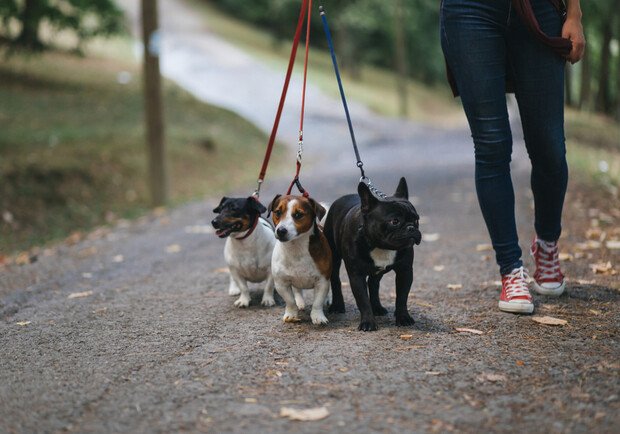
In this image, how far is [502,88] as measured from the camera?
4316 millimetres

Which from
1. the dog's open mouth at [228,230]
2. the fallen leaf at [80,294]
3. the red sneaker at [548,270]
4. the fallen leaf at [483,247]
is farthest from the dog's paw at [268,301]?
the fallen leaf at [483,247]

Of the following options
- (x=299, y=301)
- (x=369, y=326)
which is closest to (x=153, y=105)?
(x=299, y=301)

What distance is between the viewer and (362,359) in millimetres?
3611

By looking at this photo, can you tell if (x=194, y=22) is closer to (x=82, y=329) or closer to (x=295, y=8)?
(x=295, y=8)

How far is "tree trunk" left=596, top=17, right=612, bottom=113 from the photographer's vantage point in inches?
860

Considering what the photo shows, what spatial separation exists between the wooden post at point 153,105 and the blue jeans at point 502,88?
833 cm

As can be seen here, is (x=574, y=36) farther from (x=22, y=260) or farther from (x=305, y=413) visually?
(x=22, y=260)

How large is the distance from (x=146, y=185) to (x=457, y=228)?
7.28 metres

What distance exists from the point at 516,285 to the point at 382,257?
95cm

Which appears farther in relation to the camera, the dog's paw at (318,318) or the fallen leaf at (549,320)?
the dog's paw at (318,318)

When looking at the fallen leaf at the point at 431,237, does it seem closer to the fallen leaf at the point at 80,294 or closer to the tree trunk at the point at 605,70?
the fallen leaf at the point at 80,294

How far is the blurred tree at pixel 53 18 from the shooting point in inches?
774

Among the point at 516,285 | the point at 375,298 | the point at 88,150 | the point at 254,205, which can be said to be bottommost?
the point at 375,298

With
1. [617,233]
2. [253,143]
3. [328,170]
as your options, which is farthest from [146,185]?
[617,233]
